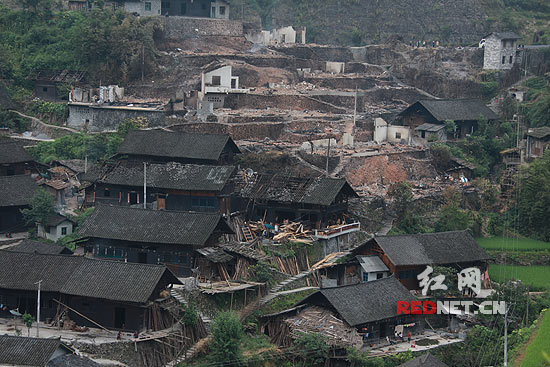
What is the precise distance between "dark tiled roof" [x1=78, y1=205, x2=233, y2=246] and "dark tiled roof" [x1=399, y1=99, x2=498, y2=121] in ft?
65.2

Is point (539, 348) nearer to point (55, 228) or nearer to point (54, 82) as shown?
point (55, 228)

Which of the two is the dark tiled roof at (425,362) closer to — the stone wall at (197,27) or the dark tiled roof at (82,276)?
the dark tiled roof at (82,276)

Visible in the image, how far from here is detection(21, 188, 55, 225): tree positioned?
39250mm

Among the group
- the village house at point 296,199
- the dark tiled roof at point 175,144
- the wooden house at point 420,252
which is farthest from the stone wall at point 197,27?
the wooden house at point 420,252

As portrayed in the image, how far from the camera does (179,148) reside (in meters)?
42.8

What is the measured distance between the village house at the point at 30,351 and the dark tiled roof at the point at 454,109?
2970 centimetres

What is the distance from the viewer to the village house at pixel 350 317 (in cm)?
3075

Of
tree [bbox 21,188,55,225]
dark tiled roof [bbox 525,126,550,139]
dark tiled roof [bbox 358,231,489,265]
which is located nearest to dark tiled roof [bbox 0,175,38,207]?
tree [bbox 21,188,55,225]

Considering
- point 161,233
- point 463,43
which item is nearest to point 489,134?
point 463,43

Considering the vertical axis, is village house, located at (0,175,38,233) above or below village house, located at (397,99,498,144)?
below

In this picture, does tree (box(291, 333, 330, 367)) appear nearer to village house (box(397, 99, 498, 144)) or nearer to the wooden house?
the wooden house

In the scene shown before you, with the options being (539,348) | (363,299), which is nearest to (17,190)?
(363,299)

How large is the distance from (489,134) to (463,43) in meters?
14.7

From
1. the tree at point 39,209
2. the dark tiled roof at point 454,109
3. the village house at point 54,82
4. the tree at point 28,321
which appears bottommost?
the tree at point 28,321
